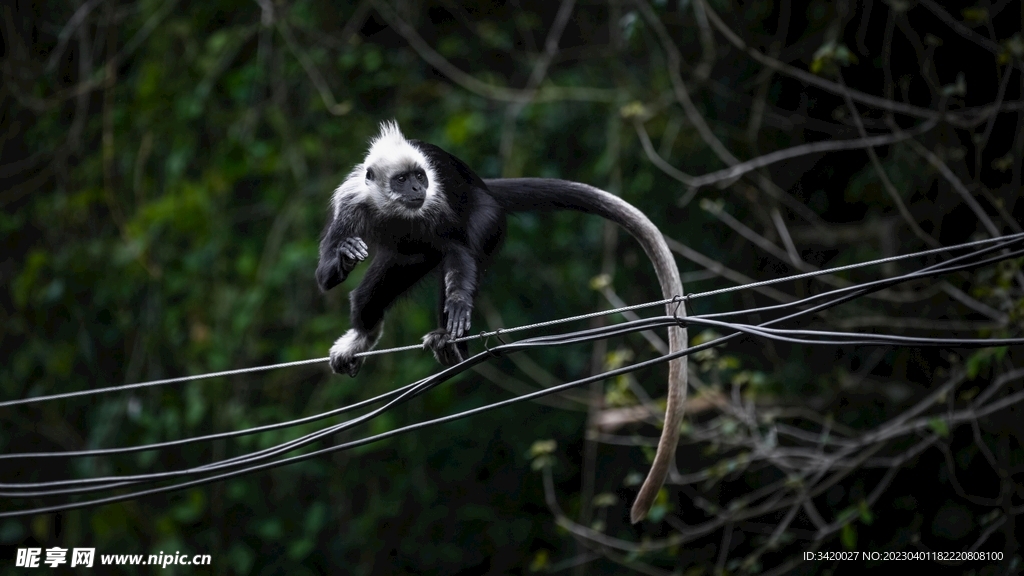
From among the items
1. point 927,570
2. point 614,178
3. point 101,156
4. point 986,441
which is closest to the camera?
point 986,441

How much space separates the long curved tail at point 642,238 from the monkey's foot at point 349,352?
0.66 metres

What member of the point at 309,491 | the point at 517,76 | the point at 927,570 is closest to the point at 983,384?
the point at 927,570

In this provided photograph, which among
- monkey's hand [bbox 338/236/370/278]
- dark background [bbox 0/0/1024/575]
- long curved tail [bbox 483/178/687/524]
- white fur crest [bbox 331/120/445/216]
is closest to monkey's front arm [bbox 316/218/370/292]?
monkey's hand [bbox 338/236/370/278]

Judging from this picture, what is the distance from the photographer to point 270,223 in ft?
22.9

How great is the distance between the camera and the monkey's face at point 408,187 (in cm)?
327

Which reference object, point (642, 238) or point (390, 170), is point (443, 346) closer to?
point (390, 170)

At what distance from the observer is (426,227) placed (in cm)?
333

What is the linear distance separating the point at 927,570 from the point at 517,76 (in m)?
3.96

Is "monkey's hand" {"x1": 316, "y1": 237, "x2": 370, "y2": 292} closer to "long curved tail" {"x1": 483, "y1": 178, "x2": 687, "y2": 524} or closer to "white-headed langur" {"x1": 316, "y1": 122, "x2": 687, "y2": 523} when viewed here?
"white-headed langur" {"x1": 316, "y1": 122, "x2": 687, "y2": 523}

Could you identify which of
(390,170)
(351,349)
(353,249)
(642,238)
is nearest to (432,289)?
(351,349)

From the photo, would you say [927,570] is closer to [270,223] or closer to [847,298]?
[847,298]

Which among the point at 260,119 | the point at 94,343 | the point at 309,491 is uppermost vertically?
the point at 260,119

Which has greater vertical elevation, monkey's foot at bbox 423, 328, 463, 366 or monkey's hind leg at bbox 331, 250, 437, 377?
monkey's hind leg at bbox 331, 250, 437, 377

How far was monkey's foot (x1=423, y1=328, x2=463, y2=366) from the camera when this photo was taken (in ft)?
9.95
